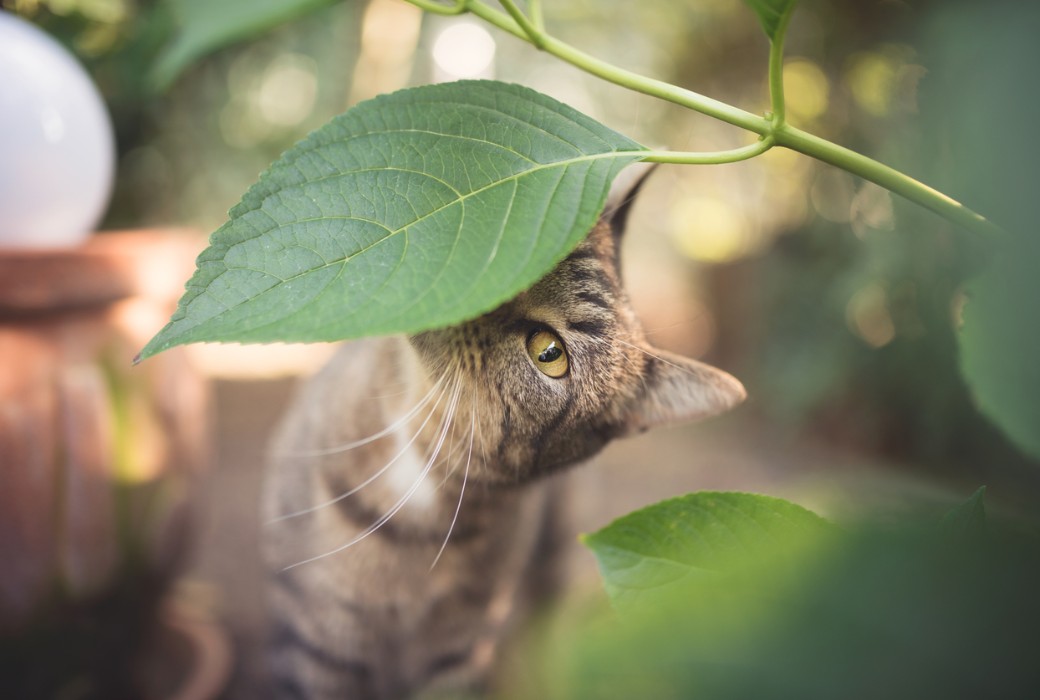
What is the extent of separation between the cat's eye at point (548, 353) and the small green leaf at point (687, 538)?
26cm

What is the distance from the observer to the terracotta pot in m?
0.83

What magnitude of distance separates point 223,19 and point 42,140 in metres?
0.45

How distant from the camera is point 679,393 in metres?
0.75

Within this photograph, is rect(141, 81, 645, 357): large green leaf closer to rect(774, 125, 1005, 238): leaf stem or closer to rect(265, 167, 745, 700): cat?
rect(774, 125, 1005, 238): leaf stem

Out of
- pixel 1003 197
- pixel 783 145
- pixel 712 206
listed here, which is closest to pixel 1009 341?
pixel 1003 197

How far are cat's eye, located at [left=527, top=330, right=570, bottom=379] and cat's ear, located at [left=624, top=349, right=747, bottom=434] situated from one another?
121 millimetres

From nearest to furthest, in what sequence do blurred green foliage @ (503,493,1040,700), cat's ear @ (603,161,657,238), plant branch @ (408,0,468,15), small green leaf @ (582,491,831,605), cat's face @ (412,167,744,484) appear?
blurred green foliage @ (503,493,1040,700) < small green leaf @ (582,491,831,605) < plant branch @ (408,0,468,15) < cat's face @ (412,167,744,484) < cat's ear @ (603,161,657,238)

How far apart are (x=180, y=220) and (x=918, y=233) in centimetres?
183

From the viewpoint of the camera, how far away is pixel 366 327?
355 millimetres

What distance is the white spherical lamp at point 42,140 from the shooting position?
855 millimetres

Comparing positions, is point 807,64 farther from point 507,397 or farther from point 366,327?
point 366,327

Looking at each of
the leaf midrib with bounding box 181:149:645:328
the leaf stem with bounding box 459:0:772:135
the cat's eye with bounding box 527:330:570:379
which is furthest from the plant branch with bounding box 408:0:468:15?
the cat's eye with bounding box 527:330:570:379

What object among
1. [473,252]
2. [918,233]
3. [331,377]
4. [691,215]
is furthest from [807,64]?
[473,252]

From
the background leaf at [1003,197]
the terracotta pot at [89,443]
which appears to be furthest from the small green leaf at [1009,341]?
the terracotta pot at [89,443]
